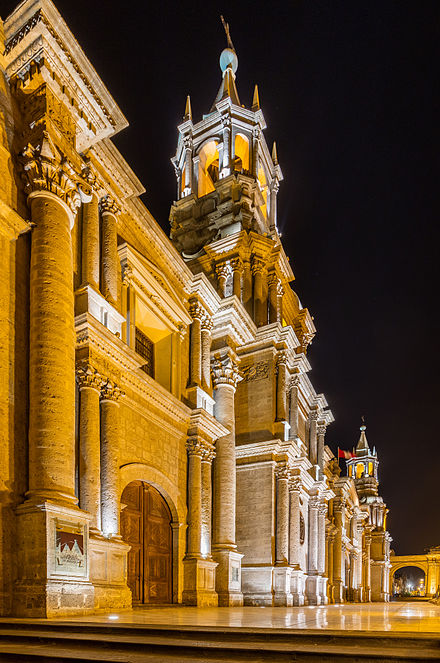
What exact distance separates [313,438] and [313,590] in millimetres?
7714

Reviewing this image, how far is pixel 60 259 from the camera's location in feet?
34.4

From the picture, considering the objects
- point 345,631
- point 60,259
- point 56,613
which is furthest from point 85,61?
point 345,631

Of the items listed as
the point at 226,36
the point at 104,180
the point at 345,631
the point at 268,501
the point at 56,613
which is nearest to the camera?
the point at 345,631

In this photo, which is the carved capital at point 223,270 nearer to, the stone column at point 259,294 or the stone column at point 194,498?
the stone column at point 259,294

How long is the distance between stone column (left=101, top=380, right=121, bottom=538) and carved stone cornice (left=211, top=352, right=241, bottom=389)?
730cm

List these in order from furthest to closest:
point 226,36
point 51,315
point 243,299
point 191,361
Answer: point 226,36 < point 243,299 < point 191,361 < point 51,315

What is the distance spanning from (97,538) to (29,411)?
3146 millimetres

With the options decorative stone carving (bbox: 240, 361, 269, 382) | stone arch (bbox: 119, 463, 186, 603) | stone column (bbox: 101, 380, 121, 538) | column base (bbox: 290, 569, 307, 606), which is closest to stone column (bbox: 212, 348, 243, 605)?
stone arch (bbox: 119, 463, 186, 603)

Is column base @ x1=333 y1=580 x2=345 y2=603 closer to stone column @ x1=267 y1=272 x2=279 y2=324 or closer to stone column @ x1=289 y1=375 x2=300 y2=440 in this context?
stone column @ x1=289 y1=375 x2=300 y2=440

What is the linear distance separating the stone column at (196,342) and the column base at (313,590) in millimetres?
14325

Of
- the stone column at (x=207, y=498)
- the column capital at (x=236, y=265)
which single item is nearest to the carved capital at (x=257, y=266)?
the column capital at (x=236, y=265)

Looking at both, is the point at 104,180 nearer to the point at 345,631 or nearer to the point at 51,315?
the point at 51,315

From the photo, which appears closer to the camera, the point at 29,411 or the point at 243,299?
the point at 29,411

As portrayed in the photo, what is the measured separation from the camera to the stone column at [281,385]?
22734 mm
